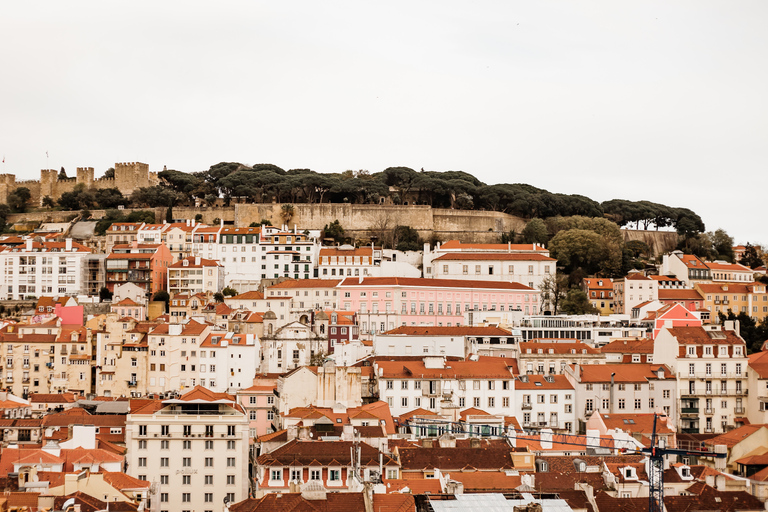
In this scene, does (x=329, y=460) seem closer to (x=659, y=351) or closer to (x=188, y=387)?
(x=188, y=387)

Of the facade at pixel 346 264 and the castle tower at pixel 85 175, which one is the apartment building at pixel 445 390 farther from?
the castle tower at pixel 85 175

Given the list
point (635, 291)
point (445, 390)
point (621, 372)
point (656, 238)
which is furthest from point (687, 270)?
point (445, 390)

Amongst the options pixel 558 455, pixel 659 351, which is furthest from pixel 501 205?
pixel 558 455

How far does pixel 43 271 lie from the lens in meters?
72.9

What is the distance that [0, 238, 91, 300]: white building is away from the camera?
72.6m

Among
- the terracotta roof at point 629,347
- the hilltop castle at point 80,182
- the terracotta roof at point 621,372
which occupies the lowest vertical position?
the terracotta roof at point 621,372

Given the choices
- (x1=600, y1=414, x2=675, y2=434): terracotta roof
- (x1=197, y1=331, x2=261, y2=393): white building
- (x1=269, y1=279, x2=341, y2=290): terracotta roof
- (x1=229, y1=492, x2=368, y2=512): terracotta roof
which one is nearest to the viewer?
(x1=229, y1=492, x2=368, y2=512): terracotta roof

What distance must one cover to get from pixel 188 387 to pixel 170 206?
40.1m

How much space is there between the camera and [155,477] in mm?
34125

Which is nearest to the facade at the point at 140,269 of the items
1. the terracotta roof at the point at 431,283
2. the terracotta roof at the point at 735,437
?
the terracotta roof at the point at 431,283

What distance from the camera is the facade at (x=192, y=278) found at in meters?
70.2

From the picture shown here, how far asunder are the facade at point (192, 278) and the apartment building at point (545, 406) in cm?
3078

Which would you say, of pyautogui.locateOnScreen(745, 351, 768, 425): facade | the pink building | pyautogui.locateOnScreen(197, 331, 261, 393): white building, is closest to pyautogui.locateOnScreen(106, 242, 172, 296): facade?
the pink building

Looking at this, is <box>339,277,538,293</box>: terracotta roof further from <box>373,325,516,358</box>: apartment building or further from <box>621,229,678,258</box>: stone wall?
<box>621,229,678,258</box>: stone wall
